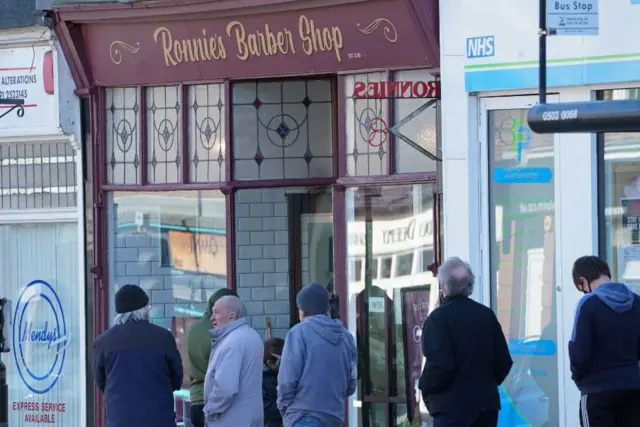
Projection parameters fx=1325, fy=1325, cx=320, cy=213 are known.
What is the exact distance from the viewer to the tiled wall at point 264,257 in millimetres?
13305

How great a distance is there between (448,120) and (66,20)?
14.6ft

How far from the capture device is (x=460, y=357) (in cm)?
844

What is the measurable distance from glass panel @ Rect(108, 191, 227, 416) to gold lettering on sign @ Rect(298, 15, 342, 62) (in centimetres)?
185

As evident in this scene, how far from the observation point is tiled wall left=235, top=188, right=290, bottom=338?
13.3m

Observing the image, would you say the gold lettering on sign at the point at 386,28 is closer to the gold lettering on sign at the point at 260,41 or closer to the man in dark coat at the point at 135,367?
the gold lettering on sign at the point at 260,41

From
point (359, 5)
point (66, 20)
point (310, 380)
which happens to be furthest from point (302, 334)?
point (66, 20)

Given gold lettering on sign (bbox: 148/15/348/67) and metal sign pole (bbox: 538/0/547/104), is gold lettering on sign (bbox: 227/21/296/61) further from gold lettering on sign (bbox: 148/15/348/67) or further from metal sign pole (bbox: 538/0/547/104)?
metal sign pole (bbox: 538/0/547/104)

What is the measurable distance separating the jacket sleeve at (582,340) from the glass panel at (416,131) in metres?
3.34

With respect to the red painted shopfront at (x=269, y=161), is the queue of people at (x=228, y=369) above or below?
below

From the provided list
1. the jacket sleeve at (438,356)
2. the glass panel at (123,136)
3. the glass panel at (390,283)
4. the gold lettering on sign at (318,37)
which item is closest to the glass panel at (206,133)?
the glass panel at (123,136)

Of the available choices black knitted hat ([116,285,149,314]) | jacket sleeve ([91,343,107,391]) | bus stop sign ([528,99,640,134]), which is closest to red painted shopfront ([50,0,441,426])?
black knitted hat ([116,285,149,314])

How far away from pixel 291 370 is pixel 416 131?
359 centimetres

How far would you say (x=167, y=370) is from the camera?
904 centimetres

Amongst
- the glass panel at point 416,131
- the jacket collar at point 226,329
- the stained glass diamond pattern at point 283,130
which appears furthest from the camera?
the stained glass diamond pattern at point 283,130
